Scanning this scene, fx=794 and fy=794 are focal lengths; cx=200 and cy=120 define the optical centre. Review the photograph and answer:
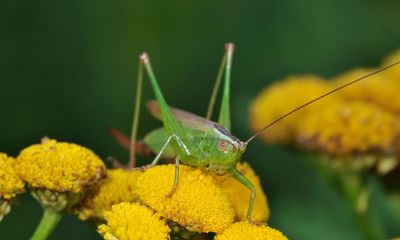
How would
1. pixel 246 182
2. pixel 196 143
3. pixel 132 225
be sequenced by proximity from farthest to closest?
pixel 196 143, pixel 246 182, pixel 132 225

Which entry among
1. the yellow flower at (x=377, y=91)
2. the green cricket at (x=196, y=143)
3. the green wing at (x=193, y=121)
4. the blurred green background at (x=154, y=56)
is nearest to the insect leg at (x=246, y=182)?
the green cricket at (x=196, y=143)

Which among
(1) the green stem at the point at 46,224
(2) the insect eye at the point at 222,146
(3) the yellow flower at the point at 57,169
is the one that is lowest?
(1) the green stem at the point at 46,224

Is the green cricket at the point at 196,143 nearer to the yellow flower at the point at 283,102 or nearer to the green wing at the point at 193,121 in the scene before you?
the green wing at the point at 193,121

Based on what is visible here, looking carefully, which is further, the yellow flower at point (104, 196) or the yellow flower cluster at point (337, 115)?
the yellow flower cluster at point (337, 115)

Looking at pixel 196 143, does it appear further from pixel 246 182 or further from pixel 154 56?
pixel 154 56

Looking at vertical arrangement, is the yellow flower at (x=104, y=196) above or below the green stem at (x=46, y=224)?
above

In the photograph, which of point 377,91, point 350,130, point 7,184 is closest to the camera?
point 7,184

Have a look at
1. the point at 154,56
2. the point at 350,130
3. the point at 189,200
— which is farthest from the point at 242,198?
the point at 154,56
